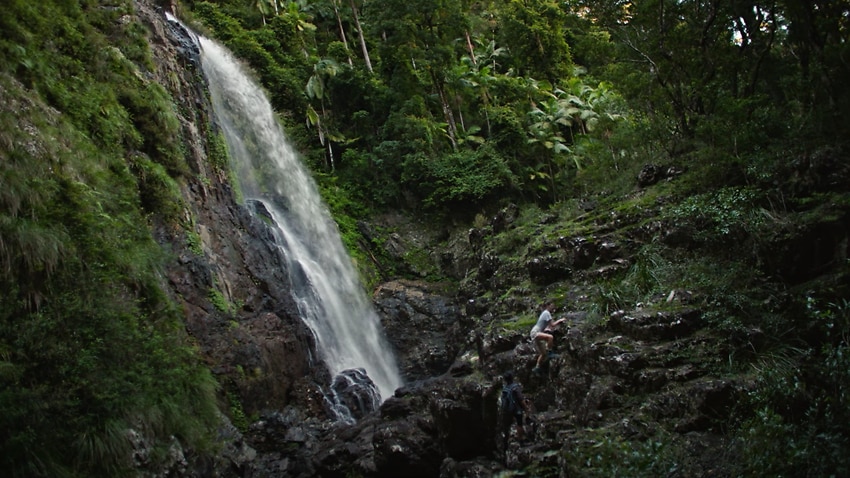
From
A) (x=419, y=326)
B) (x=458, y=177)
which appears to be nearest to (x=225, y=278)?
(x=419, y=326)

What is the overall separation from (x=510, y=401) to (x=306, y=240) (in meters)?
12.3

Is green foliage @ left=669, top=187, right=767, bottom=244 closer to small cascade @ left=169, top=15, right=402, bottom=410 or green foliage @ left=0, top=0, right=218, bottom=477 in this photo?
small cascade @ left=169, top=15, right=402, bottom=410

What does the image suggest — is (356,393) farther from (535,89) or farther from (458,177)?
(535,89)

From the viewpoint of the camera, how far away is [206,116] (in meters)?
17.7

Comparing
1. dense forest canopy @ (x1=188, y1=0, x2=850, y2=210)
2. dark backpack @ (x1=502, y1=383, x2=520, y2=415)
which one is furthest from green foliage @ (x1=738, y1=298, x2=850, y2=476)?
dense forest canopy @ (x1=188, y1=0, x2=850, y2=210)

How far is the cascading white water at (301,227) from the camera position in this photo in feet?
57.1

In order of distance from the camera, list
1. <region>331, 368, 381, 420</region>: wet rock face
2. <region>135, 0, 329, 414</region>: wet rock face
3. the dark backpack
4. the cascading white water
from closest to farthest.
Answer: the dark backpack, <region>135, 0, 329, 414</region>: wet rock face, <region>331, 368, 381, 420</region>: wet rock face, the cascading white water

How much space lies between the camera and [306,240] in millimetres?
20125

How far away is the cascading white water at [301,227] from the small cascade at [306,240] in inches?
1.6

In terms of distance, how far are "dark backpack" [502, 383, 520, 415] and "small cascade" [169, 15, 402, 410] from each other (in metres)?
5.87

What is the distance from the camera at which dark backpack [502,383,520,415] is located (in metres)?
9.28

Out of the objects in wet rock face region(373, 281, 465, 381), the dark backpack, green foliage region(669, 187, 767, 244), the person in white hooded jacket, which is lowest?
wet rock face region(373, 281, 465, 381)

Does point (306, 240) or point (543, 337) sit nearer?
point (543, 337)

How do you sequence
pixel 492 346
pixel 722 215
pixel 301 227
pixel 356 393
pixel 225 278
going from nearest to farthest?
1. pixel 722 215
2. pixel 492 346
3. pixel 225 278
4. pixel 356 393
5. pixel 301 227
